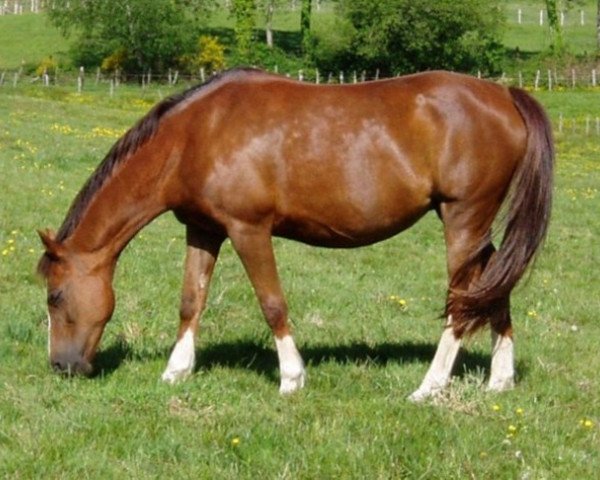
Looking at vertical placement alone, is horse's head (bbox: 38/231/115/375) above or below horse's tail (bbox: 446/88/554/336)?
below

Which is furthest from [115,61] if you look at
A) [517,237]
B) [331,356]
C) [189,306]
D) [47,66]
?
[517,237]

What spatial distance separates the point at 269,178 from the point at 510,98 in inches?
75.2

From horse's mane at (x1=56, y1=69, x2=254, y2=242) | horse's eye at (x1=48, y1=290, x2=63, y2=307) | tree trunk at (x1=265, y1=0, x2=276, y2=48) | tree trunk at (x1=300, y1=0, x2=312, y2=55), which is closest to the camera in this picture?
horse's eye at (x1=48, y1=290, x2=63, y2=307)

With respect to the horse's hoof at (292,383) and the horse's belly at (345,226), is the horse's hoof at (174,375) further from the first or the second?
the horse's belly at (345,226)

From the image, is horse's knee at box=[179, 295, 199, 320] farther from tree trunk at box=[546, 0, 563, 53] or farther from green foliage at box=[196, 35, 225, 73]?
tree trunk at box=[546, 0, 563, 53]

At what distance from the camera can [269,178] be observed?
7.74 metres

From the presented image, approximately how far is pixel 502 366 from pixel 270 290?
179 centimetres

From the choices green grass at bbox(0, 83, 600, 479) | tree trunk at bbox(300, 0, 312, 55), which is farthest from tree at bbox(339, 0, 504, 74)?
green grass at bbox(0, 83, 600, 479)

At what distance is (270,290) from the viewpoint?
26.0 ft

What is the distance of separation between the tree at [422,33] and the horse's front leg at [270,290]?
6112 cm

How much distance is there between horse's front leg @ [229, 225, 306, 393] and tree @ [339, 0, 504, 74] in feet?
A: 201

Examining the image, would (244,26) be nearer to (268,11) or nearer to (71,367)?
(268,11)

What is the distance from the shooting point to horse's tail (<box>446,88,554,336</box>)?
25.7 ft

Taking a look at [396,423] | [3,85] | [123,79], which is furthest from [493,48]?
[396,423]
